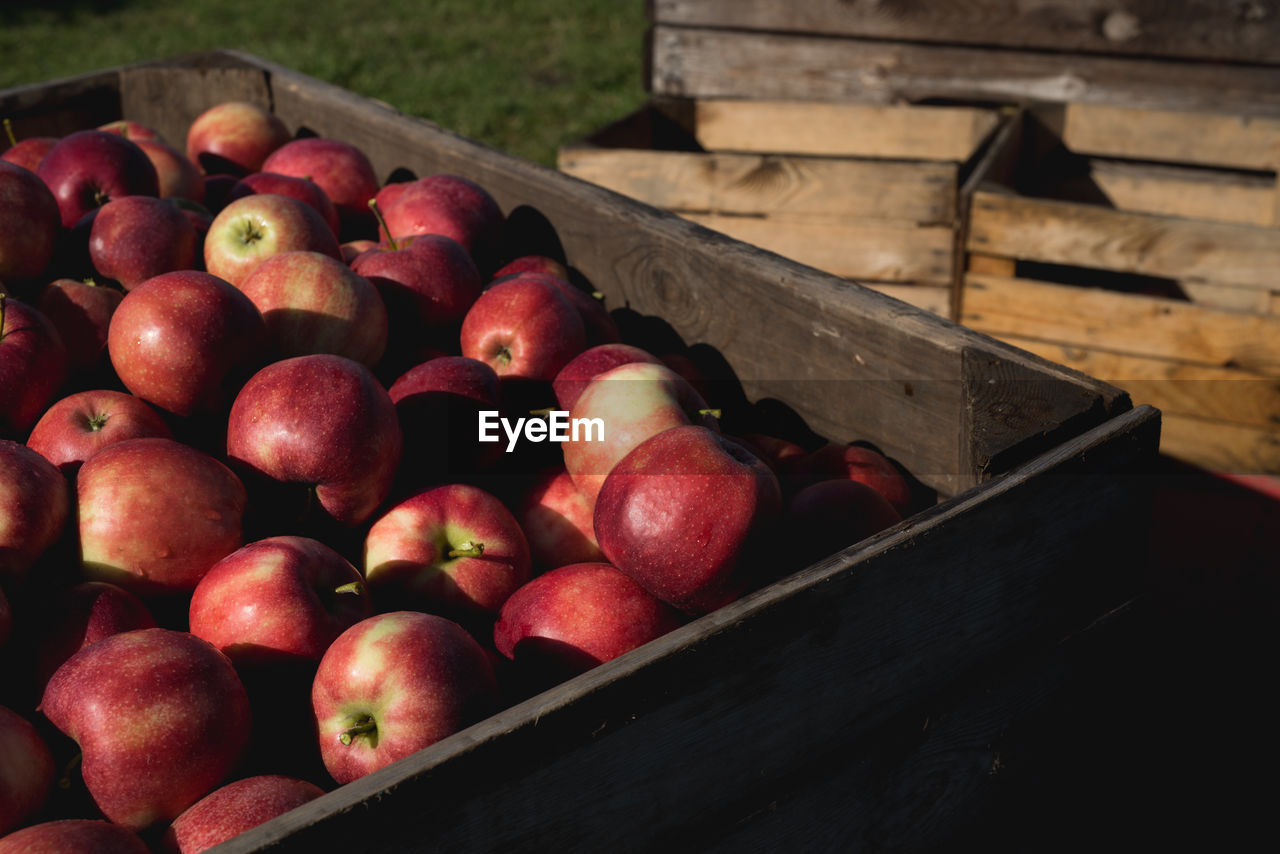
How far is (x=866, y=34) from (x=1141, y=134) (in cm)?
119

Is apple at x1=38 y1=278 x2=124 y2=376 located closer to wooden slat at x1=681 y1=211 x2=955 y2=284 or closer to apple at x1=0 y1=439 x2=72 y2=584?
apple at x1=0 y1=439 x2=72 y2=584

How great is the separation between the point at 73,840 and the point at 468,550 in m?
0.60

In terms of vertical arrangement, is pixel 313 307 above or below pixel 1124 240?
above

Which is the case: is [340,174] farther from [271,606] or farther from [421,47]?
[421,47]

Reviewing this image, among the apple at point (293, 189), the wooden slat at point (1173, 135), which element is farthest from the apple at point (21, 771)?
the wooden slat at point (1173, 135)

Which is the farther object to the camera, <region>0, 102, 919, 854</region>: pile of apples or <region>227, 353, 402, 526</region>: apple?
<region>227, 353, 402, 526</region>: apple

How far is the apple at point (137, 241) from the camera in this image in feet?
6.18

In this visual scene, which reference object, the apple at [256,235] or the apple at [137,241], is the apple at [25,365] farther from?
the apple at [256,235]

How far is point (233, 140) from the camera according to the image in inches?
107

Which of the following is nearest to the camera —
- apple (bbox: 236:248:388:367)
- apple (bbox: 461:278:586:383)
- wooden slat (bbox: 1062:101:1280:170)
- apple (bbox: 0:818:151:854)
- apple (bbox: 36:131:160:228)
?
apple (bbox: 0:818:151:854)

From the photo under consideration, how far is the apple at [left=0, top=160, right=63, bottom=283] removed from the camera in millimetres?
1838

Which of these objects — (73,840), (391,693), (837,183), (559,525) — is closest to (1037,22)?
(837,183)

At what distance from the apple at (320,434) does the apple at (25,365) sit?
1.04 ft

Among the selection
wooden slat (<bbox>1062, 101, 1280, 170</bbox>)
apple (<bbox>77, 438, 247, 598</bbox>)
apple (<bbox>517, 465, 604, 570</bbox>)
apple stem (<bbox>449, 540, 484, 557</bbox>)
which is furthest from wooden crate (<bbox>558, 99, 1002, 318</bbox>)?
apple (<bbox>77, 438, 247, 598</bbox>)
